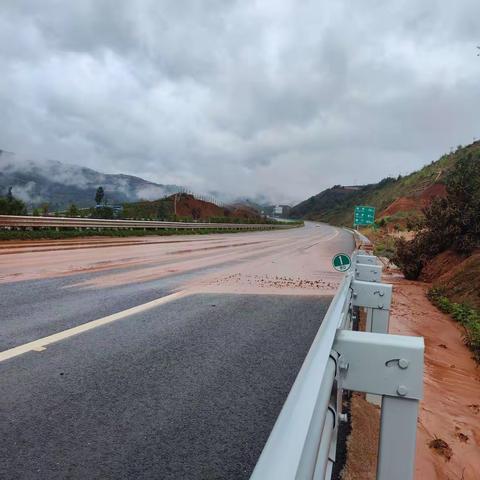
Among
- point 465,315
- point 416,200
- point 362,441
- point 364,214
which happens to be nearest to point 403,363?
point 362,441

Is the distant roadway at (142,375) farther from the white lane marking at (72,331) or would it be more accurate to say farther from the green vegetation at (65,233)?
the green vegetation at (65,233)

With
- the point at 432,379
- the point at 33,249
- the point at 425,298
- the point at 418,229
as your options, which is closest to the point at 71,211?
the point at 33,249

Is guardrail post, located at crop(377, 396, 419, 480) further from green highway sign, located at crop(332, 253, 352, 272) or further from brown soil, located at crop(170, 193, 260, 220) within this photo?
brown soil, located at crop(170, 193, 260, 220)

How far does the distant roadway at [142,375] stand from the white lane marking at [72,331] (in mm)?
16

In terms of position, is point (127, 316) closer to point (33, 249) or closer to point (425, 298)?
point (425, 298)

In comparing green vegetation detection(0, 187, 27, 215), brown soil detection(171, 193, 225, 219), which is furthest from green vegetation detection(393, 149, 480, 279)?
brown soil detection(171, 193, 225, 219)

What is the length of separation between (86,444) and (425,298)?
30.2 feet

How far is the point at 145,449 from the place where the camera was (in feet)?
8.72

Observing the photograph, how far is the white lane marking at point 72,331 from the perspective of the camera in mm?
4218

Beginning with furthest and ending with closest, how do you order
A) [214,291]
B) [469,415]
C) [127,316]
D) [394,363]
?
[214,291], [127,316], [469,415], [394,363]

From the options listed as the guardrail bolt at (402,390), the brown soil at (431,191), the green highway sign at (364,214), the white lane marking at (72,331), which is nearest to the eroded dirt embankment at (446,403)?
the guardrail bolt at (402,390)

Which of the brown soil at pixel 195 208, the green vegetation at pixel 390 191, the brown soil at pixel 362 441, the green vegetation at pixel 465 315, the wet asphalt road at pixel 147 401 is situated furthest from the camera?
the brown soil at pixel 195 208

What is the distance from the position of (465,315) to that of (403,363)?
22.8 ft

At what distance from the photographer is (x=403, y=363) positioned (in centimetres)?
178
